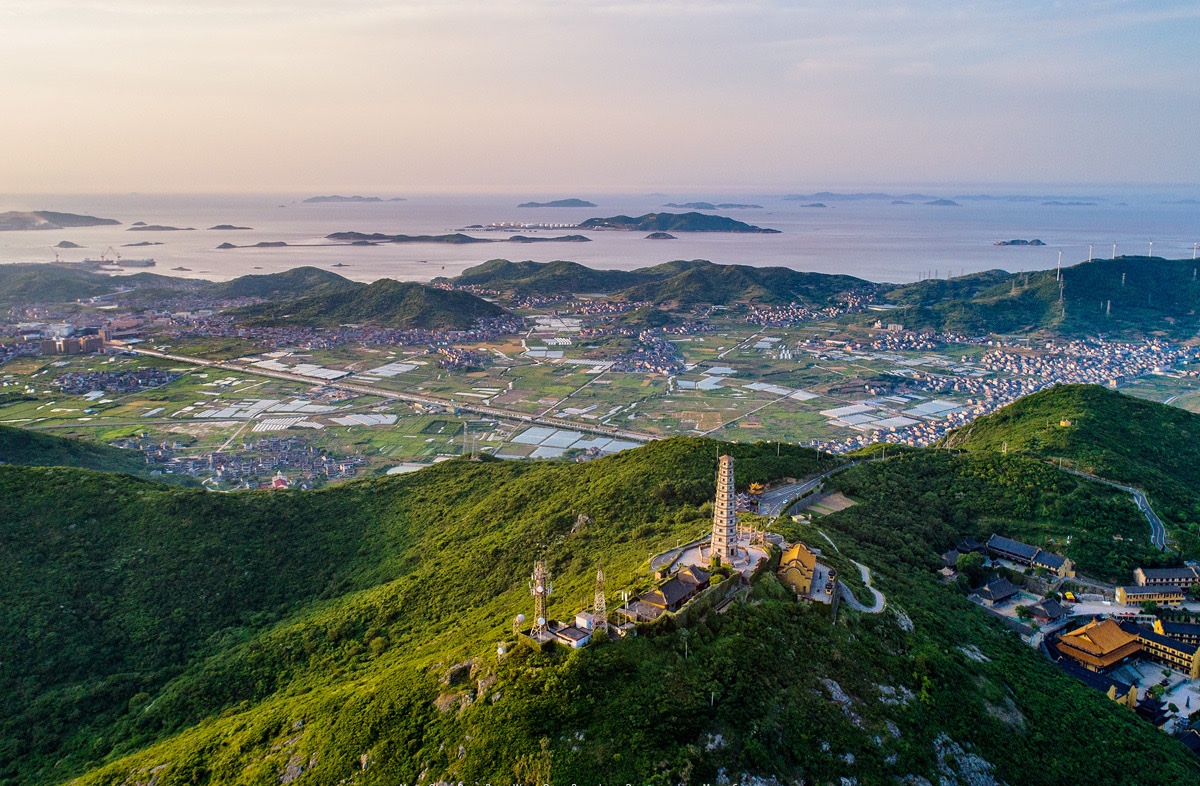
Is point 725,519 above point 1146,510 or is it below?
above

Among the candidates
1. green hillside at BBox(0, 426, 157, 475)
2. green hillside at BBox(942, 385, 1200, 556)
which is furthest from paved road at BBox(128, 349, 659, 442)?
green hillside at BBox(0, 426, 157, 475)

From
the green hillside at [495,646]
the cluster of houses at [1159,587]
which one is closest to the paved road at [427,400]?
the green hillside at [495,646]

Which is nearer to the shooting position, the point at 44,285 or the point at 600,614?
the point at 600,614

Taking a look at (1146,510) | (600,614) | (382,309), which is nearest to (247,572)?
(600,614)

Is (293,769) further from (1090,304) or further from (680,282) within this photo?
(680,282)

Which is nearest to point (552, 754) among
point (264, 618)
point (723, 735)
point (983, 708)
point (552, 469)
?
point (723, 735)

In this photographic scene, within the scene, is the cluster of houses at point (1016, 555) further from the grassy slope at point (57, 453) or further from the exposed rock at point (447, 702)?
the grassy slope at point (57, 453)

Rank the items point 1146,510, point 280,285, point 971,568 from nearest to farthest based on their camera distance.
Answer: point 971,568 < point 1146,510 < point 280,285

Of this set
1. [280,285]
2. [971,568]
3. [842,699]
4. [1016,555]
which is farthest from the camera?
[280,285]
